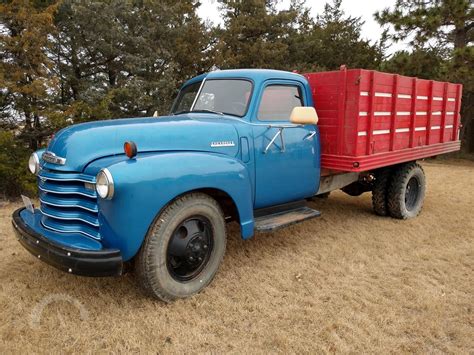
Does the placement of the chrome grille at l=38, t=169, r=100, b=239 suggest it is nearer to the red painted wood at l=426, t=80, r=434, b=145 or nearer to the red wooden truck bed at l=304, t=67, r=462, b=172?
the red wooden truck bed at l=304, t=67, r=462, b=172

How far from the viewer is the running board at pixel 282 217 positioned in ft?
12.6

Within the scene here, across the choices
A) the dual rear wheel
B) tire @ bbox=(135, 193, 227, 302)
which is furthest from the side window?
the dual rear wheel

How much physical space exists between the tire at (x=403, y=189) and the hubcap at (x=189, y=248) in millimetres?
3397

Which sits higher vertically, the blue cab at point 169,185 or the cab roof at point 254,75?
the cab roof at point 254,75

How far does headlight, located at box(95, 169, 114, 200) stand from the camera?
2.64m

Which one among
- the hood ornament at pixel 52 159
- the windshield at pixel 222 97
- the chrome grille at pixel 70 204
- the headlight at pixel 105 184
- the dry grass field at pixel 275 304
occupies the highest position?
the windshield at pixel 222 97

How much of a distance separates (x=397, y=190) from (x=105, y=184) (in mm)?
4405

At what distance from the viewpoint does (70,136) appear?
10.1 feet

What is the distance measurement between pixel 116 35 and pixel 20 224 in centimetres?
749

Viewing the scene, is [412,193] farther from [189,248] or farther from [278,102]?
[189,248]

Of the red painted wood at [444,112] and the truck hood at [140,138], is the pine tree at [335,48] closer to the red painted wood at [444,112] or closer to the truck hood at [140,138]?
the red painted wood at [444,112]

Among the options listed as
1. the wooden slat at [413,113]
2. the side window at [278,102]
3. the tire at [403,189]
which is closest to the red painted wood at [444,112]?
the tire at [403,189]

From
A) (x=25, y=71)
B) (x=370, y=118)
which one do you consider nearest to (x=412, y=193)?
(x=370, y=118)

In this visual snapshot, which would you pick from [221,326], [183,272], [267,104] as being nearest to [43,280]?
[183,272]
